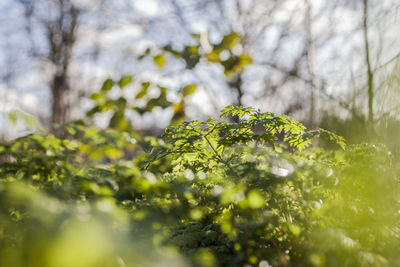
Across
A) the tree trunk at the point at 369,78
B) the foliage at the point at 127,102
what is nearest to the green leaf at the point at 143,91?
the foliage at the point at 127,102

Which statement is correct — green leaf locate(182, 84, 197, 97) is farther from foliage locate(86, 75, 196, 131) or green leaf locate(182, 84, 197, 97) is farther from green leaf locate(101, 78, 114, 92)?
green leaf locate(101, 78, 114, 92)

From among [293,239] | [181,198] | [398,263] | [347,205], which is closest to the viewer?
[398,263]

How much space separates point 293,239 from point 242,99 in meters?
6.10

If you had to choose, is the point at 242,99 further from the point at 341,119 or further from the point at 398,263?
the point at 398,263

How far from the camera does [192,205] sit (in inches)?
63.0

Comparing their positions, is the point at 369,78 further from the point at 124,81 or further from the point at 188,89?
the point at 124,81

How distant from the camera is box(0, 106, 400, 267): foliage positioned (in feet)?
2.29

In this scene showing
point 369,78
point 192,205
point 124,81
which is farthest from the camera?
point 369,78

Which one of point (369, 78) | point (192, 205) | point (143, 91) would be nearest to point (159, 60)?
point (143, 91)

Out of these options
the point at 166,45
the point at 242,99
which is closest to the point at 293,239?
the point at 166,45

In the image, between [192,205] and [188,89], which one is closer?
[188,89]

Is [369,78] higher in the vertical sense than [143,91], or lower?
higher

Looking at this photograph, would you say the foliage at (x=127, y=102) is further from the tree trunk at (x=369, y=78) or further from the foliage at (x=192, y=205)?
the tree trunk at (x=369, y=78)

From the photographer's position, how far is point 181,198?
143 cm
